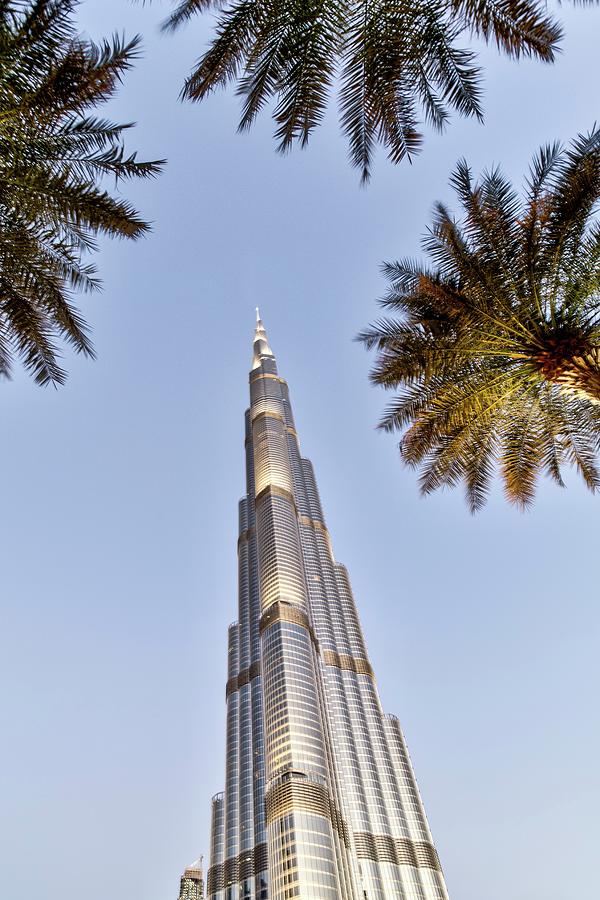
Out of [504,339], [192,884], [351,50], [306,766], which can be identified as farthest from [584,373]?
[192,884]

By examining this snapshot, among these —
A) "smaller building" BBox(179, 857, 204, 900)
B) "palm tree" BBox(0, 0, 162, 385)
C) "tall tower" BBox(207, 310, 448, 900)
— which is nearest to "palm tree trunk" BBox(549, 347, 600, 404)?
"palm tree" BBox(0, 0, 162, 385)

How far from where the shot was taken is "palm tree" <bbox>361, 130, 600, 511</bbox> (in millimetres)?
10047

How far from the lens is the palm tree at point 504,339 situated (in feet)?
33.0

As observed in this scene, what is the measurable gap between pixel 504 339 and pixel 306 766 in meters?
109

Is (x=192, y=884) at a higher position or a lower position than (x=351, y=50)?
higher

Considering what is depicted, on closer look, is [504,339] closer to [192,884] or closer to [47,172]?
[47,172]

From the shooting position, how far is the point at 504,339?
33.7ft

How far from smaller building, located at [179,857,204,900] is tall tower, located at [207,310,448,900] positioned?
11.7ft

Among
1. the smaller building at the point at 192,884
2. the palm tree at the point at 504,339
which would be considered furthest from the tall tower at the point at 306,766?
the palm tree at the point at 504,339

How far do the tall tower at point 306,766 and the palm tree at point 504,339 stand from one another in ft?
310

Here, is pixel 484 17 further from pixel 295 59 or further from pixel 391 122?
pixel 295 59

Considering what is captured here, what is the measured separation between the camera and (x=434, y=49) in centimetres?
842

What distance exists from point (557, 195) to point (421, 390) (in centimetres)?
447

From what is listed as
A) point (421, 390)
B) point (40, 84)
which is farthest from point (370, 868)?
point (40, 84)
